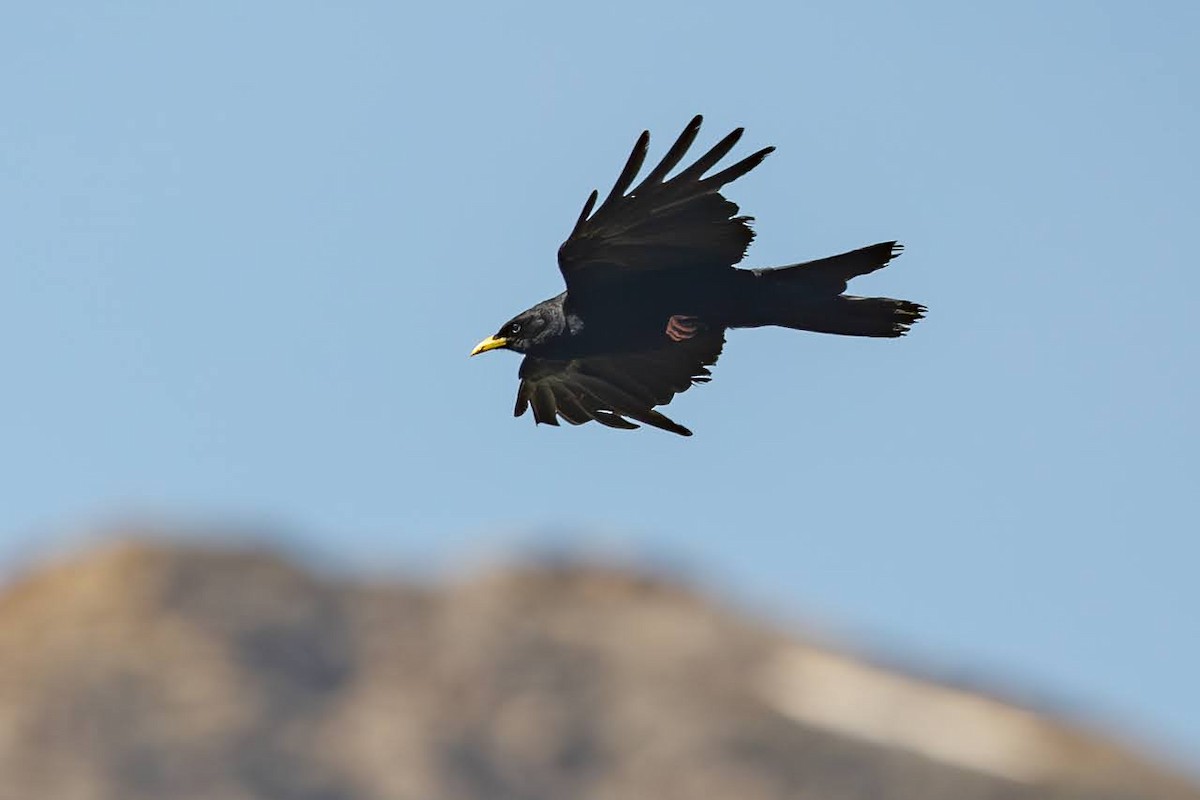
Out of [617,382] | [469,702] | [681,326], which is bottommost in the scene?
[469,702]

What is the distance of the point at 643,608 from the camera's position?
71.8 m

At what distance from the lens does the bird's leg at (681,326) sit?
18.3 m

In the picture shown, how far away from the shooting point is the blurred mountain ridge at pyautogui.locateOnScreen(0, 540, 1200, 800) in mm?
65375

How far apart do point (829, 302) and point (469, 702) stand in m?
50.6

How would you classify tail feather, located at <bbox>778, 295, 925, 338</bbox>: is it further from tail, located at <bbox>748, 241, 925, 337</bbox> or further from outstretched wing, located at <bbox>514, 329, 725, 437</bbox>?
outstretched wing, located at <bbox>514, 329, 725, 437</bbox>

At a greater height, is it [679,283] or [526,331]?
[679,283]

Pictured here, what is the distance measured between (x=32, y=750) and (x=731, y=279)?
2002 inches

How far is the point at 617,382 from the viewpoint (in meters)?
20.1

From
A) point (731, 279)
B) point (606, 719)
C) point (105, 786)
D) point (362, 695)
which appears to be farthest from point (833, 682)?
point (731, 279)

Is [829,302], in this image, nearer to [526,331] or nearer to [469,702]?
[526,331]

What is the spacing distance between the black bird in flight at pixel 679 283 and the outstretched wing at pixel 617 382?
4 centimetres

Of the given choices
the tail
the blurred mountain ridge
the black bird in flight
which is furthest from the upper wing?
the blurred mountain ridge

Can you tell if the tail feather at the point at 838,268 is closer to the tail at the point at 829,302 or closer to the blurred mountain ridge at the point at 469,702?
the tail at the point at 829,302

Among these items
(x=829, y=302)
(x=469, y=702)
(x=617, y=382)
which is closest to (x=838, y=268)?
(x=829, y=302)
